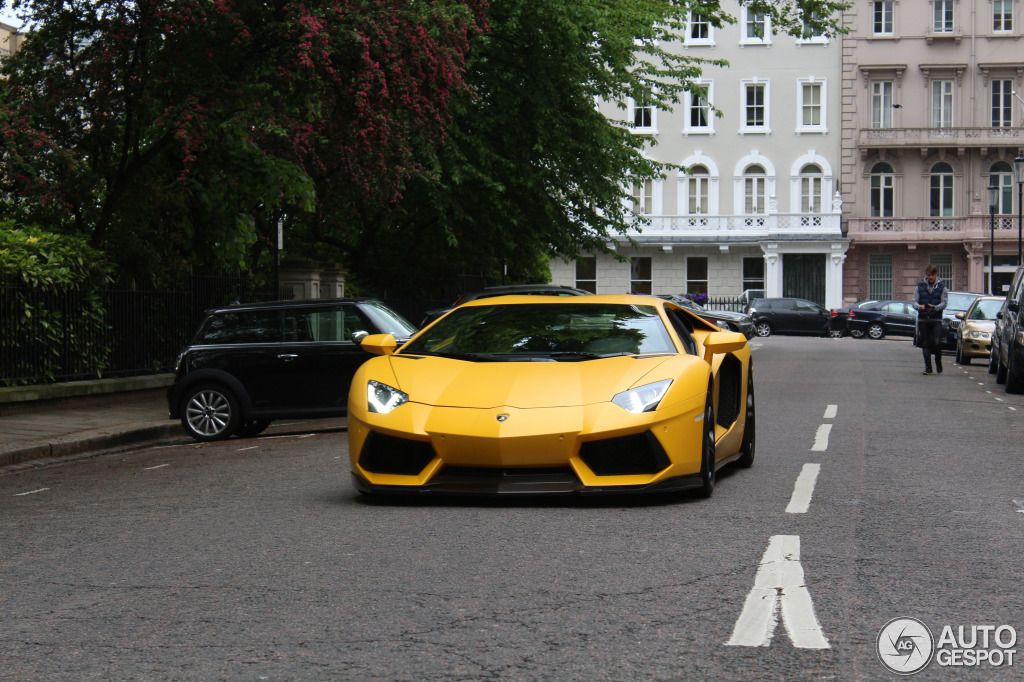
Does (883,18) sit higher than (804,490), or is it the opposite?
(883,18)

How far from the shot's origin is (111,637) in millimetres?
4938

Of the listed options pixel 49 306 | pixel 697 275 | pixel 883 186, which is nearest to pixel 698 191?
pixel 697 275

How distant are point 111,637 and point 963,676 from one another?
9.84 feet

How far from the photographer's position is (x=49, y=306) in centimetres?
1741

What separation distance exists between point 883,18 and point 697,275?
13.9 m

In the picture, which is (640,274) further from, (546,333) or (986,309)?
(546,333)

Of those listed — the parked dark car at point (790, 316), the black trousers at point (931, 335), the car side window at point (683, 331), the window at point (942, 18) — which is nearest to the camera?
the car side window at point (683, 331)

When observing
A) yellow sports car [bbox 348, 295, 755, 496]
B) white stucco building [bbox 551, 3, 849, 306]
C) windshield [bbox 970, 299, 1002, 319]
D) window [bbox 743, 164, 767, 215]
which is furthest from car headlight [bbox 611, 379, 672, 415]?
window [bbox 743, 164, 767, 215]

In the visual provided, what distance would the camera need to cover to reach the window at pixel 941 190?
58469 mm

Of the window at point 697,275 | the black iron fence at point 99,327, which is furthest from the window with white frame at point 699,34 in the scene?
the black iron fence at point 99,327

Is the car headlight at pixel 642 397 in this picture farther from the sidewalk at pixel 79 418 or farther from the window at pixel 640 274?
the window at pixel 640 274

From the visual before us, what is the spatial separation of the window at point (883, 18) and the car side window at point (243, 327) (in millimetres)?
49451

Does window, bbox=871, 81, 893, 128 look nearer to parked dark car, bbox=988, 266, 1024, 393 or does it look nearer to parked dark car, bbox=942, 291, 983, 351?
Result: parked dark car, bbox=942, 291, 983, 351

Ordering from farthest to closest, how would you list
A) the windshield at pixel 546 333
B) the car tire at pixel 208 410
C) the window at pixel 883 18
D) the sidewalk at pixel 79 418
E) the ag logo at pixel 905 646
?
the window at pixel 883 18 < the car tire at pixel 208 410 < the sidewalk at pixel 79 418 < the windshield at pixel 546 333 < the ag logo at pixel 905 646
